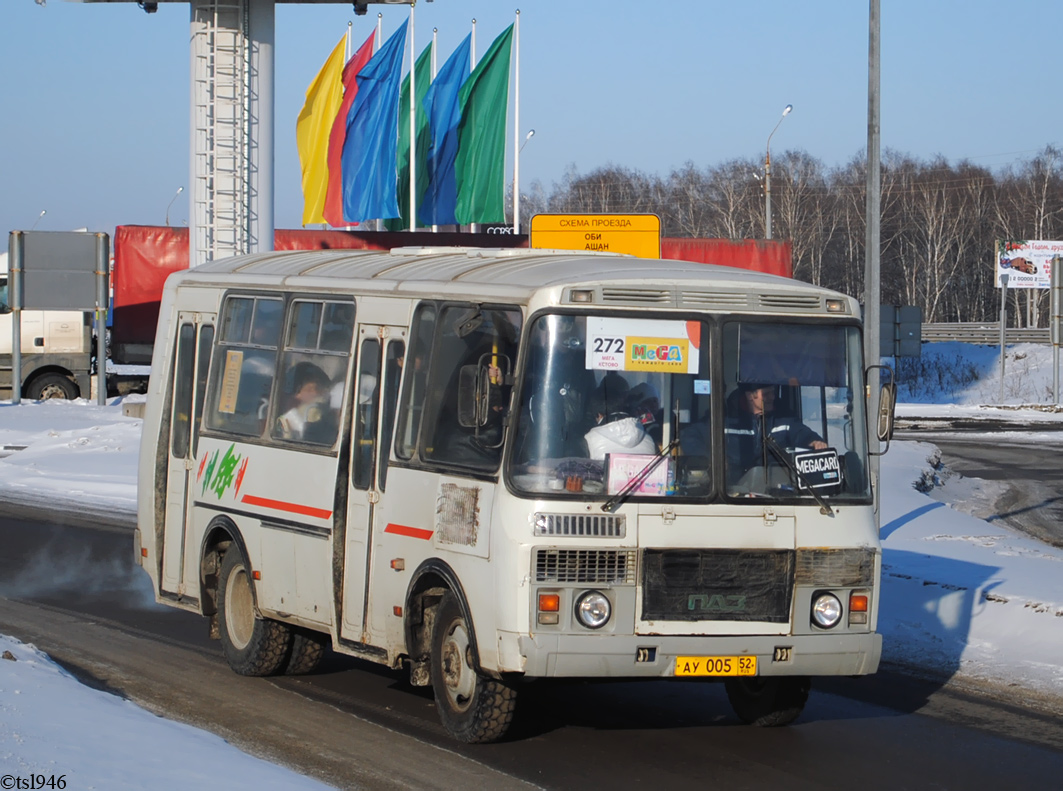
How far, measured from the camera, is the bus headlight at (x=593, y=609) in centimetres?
719

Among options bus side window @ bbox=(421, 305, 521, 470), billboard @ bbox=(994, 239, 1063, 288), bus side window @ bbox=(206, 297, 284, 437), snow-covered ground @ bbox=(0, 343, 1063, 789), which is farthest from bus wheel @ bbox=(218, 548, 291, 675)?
billboard @ bbox=(994, 239, 1063, 288)

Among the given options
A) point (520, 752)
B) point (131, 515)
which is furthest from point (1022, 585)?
point (131, 515)

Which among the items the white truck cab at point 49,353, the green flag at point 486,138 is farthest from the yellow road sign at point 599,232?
the white truck cab at point 49,353

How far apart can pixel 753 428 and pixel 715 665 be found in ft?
4.10

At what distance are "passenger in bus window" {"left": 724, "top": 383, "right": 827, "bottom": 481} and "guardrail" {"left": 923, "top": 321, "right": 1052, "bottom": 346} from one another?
192 ft

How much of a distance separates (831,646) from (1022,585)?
5514mm

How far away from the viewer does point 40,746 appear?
247 inches

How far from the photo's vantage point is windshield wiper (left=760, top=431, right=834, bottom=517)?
24.7 ft

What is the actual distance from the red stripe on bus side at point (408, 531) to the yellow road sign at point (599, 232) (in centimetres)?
1141

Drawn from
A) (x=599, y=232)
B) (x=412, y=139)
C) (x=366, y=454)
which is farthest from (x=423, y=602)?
(x=412, y=139)

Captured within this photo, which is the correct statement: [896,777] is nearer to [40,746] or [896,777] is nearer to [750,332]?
[750,332]

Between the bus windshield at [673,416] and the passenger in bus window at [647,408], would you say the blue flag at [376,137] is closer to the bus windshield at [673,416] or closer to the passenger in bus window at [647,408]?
the bus windshield at [673,416]

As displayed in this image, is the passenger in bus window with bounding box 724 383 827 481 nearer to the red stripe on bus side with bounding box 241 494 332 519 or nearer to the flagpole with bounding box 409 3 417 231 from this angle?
the red stripe on bus side with bounding box 241 494 332 519

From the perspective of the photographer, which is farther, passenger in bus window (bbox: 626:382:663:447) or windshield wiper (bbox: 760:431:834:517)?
windshield wiper (bbox: 760:431:834:517)
